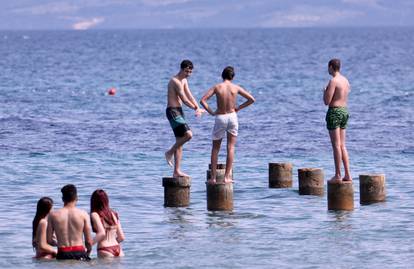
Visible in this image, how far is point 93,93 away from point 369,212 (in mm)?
43850

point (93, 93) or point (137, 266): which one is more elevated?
point (93, 93)

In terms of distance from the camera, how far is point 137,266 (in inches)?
750

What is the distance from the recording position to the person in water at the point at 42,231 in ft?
A: 61.0

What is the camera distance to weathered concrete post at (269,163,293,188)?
26203 millimetres

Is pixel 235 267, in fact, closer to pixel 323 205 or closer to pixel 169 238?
pixel 169 238

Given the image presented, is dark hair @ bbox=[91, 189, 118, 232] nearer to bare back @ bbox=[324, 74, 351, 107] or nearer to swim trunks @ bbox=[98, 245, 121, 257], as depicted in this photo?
swim trunks @ bbox=[98, 245, 121, 257]

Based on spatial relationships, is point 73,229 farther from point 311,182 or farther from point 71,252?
point 311,182

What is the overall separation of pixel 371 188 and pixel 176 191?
147 inches

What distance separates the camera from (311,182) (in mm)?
25109

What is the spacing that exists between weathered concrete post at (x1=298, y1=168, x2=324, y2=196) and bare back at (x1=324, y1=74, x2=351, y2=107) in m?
2.43

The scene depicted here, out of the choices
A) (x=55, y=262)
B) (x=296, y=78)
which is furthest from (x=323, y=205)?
(x=296, y=78)

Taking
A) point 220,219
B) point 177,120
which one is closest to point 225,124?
point 177,120

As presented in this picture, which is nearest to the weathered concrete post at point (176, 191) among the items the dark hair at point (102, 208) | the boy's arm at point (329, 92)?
the boy's arm at point (329, 92)

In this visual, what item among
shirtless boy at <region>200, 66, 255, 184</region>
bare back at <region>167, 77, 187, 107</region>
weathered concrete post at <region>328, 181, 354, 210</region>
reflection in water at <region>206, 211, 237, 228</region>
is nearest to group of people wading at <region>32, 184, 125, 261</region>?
reflection in water at <region>206, 211, 237, 228</region>
